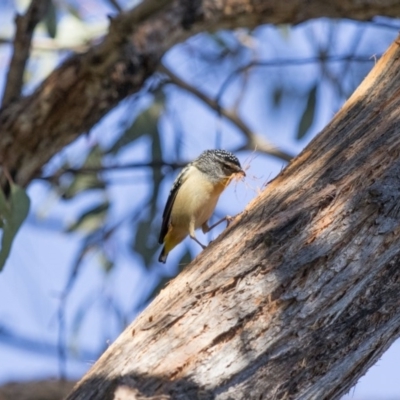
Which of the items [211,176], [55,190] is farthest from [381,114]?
[55,190]

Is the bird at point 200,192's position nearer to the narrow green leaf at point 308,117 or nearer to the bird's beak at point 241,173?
the bird's beak at point 241,173

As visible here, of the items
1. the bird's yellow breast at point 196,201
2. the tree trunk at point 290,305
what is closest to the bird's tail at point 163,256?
the bird's yellow breast at point 196,201

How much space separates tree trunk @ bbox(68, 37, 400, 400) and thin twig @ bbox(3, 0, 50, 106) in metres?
2.46

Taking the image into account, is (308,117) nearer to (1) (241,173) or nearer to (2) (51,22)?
(1) (241,173)

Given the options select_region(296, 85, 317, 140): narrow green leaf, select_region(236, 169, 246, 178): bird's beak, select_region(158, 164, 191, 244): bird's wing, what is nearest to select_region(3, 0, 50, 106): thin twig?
select_region(158, 164, 191, 244): bird's wing

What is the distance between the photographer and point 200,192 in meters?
3.92

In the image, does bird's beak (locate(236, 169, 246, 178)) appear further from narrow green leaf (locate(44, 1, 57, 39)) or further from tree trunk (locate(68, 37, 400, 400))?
narrow green leaf (locate(44, 1, 57, 39))

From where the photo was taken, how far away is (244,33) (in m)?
6.22

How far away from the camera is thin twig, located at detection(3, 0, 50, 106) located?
4488 mm

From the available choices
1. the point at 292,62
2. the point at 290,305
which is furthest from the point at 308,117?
the point at 290,305

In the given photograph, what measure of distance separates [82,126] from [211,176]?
0.80m

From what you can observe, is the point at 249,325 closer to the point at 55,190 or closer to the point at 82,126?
the point at 82,126

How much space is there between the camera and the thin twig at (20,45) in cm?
449

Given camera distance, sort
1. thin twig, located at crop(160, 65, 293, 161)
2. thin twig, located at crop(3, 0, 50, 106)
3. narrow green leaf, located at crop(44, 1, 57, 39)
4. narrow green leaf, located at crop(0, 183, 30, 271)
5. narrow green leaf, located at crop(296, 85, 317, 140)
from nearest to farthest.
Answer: narrow green leaf, located at crop(0, 183, 30, 271) < thin twig, located at crop(3, 0, 50, 106) < narrow green leaf, located at crop(296, 85, 317, 140) < narrow green leaf, located at crop(44, 1, 57, 39) < thin twig, located at crop(160, 65, 293, 161)
